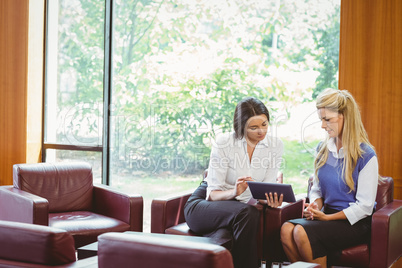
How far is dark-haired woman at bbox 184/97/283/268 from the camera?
3.12m

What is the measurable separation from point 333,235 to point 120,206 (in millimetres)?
1640

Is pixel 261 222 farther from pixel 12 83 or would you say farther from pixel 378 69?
pixel 12 83

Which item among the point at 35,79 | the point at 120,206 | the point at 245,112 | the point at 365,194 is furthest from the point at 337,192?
the point at 35,79

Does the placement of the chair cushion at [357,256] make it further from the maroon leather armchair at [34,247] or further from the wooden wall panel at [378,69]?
the maroon leather armchair at [34,247]

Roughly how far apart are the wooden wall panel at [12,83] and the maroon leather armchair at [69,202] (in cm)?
112

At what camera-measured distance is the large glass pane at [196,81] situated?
4453mm

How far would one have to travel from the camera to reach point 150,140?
16.1 ft

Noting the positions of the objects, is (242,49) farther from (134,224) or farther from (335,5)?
(134,224)

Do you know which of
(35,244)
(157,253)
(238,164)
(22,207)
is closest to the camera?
(157,253)

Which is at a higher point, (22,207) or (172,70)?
(172,70)

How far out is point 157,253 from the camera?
4.91 feet

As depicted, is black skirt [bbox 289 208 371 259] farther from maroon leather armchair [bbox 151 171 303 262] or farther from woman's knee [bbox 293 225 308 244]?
maroon leather armchair [bbox 151 171 303 262]

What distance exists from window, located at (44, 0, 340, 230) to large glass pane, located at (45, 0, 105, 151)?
10 millimetres

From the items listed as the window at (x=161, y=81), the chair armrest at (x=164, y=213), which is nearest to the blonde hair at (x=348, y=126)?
the chair armrest at (x=164, y=213)
